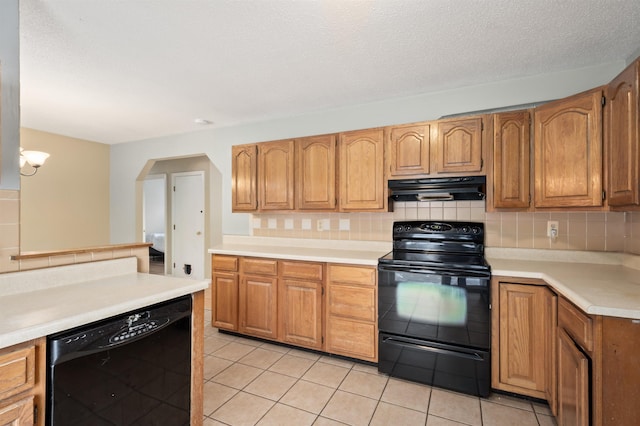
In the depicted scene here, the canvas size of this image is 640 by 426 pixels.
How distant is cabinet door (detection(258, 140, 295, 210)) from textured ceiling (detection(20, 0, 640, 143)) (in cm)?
47

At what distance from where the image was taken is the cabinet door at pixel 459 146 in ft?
7.58

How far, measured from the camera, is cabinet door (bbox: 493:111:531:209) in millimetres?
2197

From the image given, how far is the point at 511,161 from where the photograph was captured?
2.22m

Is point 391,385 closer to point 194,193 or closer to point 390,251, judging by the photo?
point 390,251

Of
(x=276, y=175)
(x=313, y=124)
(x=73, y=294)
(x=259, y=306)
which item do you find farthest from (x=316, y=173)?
(x=73, y=294)

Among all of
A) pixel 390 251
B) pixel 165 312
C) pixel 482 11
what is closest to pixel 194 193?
pixel 390 251

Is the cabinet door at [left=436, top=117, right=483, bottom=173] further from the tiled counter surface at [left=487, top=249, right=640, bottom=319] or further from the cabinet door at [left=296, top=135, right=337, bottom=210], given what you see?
the cabinet door at [left=296, top=135, right=337, bottom=210]

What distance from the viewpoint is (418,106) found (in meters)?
2.84

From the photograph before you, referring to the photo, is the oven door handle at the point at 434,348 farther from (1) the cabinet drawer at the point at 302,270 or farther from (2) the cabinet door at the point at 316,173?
(2) the cabinet door at the point at 316,173

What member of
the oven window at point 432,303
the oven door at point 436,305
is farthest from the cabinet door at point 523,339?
the oven window at point 432,303

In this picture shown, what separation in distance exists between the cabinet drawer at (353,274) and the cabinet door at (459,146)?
101cm

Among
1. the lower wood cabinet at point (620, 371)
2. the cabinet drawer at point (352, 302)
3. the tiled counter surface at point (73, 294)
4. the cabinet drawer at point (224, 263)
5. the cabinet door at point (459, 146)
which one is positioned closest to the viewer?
the tiled counter surface at point (73, 294)

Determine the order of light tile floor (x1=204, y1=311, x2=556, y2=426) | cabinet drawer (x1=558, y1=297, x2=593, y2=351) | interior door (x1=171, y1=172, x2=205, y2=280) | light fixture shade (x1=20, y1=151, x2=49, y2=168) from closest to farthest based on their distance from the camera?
cabinet drawer (x1=558, y1=297, x2=593, y2=351), light tile floor (x1=204, y1=311, x2=556, y2=426), light fixture shade (x1=20, y1=151, x2=49, y2=168), interior door (x1=171, y1=172, x2=205, y2=280)

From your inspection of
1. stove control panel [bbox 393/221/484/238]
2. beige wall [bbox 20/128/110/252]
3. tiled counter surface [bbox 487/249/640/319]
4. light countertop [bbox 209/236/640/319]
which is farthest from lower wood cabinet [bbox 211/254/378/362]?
beige wall [bbox 20/128/110/252]
